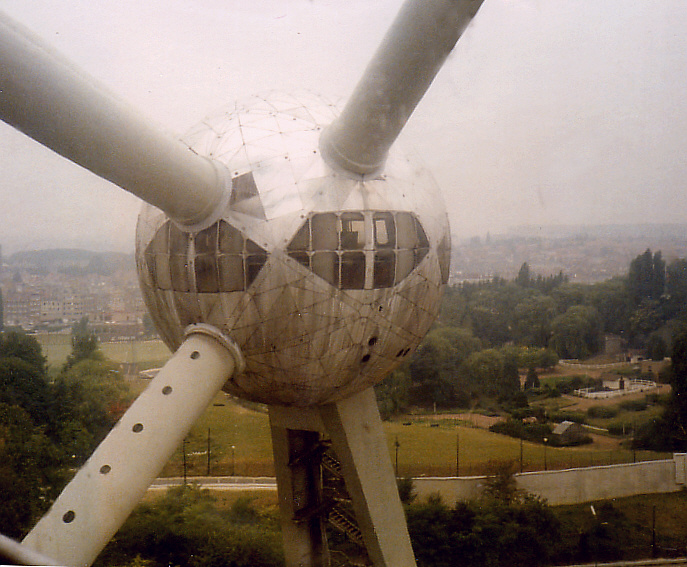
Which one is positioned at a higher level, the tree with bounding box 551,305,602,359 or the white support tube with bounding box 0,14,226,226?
the white support tube with bounding box 0,14,226,226

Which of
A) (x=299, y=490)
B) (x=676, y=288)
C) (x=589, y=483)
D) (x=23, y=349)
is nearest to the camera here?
(x=299, y=490)

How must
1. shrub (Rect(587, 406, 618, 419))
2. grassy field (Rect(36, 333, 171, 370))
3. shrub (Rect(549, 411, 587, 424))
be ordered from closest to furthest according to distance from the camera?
grassy field (Rect(36, 333, 171, 370)) < shrub (Rect(587, 406, 618, 419)) < shrub (Rect(549, 411, 587, 424))

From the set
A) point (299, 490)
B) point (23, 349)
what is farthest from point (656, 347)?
point (23, 349)

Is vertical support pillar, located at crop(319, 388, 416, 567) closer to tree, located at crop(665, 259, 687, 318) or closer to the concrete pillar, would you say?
the concrete pillar

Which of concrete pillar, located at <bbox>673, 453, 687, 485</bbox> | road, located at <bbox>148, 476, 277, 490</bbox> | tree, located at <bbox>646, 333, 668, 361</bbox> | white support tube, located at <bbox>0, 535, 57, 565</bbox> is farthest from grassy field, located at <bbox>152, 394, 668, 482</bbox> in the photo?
white support tube, located at <bbox>0, 535, 57, 565</bbox>

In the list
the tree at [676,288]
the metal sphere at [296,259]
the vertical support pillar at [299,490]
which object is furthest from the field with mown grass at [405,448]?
the metal sphere at [296,259]

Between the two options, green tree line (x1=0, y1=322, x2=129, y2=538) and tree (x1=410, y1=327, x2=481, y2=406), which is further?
tree (x1=410, y1=327, x2=481, y2=406)

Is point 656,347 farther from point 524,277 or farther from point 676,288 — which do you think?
point 524,277

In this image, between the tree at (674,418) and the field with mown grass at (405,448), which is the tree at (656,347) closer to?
the tree at (674,418)
